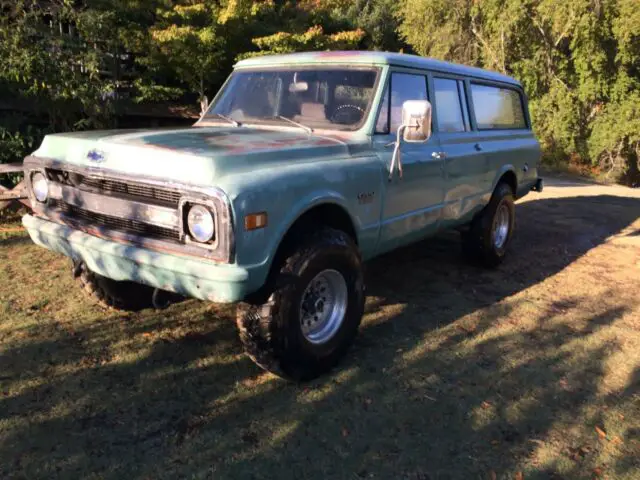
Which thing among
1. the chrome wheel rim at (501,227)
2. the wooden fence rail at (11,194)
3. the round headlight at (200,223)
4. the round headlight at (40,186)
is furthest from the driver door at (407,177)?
the wooden fence rail at (11,194)

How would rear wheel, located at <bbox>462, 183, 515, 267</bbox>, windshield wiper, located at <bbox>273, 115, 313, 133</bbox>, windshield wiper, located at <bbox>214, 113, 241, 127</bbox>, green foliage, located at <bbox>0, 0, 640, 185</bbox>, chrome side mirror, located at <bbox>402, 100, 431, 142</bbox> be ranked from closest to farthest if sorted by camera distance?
chrome side mirror, located at <bbox>402, 100, 431, 142</bbox>
windshield wiper, located at <bbox>273, 115, 313, 133</bbox>
windshield wiper, located at <bbox>214, 113, 241, 127</bbox>
rear wheel, located at <bbox>462, 183, 515, 267</bbox>
green foliage, located at <bbox>0, 0, 640, 185</bbox>

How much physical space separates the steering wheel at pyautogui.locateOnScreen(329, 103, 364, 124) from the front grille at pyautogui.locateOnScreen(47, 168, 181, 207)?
59.4 inches

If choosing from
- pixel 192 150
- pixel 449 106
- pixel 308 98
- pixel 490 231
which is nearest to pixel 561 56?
pixel 490 231

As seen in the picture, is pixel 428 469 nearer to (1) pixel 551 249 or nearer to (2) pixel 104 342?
(2) pixel 104 342

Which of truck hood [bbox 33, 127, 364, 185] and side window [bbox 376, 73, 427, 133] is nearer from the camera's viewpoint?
truck hood [bbox 33, 127, 364, 185]

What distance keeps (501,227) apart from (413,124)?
119 inches

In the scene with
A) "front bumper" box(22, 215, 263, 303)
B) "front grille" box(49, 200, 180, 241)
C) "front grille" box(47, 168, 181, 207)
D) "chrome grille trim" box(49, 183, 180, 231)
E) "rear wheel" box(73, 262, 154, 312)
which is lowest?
"rear wheel" box(73, 262, 154, 312)

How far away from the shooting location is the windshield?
13.2ft

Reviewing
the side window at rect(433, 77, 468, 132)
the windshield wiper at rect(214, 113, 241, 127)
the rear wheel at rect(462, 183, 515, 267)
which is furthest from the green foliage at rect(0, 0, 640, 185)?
the rear wheel at rect(462, 183, 515, 267)

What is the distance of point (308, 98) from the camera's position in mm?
4168

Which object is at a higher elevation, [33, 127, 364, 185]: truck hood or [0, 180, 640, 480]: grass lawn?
[33, 127, 364, 185]: truck hood

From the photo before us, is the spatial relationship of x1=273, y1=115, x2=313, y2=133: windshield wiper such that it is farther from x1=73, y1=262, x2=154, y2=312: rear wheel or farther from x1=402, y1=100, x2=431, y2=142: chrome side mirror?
x1=73, y1=262, x2=154, y2=312: rear wheel

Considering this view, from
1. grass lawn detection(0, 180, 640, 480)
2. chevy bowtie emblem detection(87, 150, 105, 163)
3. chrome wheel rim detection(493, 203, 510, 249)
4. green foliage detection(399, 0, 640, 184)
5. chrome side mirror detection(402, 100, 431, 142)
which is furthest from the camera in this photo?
green foliage detection(399, 0, 640, 184)

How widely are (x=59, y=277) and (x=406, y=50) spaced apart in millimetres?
20985
